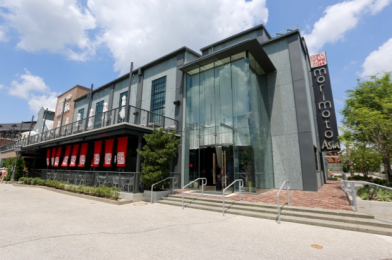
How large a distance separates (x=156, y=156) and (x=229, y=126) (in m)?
4.72

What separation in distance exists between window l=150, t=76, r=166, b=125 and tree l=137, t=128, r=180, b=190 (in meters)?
5.32

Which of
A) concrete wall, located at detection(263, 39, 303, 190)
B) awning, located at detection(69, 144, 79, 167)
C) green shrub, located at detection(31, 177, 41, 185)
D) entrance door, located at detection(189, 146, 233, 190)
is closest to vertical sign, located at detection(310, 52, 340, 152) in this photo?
concrete wall, located at detection(263, 39, 303, 190)

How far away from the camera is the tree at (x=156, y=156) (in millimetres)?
10977

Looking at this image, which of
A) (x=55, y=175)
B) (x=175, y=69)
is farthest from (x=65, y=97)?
(x=175, y=69)

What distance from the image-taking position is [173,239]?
4.97 meters

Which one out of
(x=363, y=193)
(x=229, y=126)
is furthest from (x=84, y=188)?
(x=363, y=193)

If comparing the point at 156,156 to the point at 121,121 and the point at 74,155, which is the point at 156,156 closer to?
the point at 121,121

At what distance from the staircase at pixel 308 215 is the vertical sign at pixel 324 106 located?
33.2 feet

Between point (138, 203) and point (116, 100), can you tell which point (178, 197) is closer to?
point (138, 203)

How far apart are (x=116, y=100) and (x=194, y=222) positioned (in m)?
18.3

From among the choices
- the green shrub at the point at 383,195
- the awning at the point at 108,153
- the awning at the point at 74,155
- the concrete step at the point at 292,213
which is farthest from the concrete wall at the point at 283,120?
the awning at the point at 74,155

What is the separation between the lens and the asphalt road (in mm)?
4062

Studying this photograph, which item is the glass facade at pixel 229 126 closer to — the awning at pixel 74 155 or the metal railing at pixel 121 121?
the metal railing at pixel 121 121

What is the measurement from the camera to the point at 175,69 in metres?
16.6
